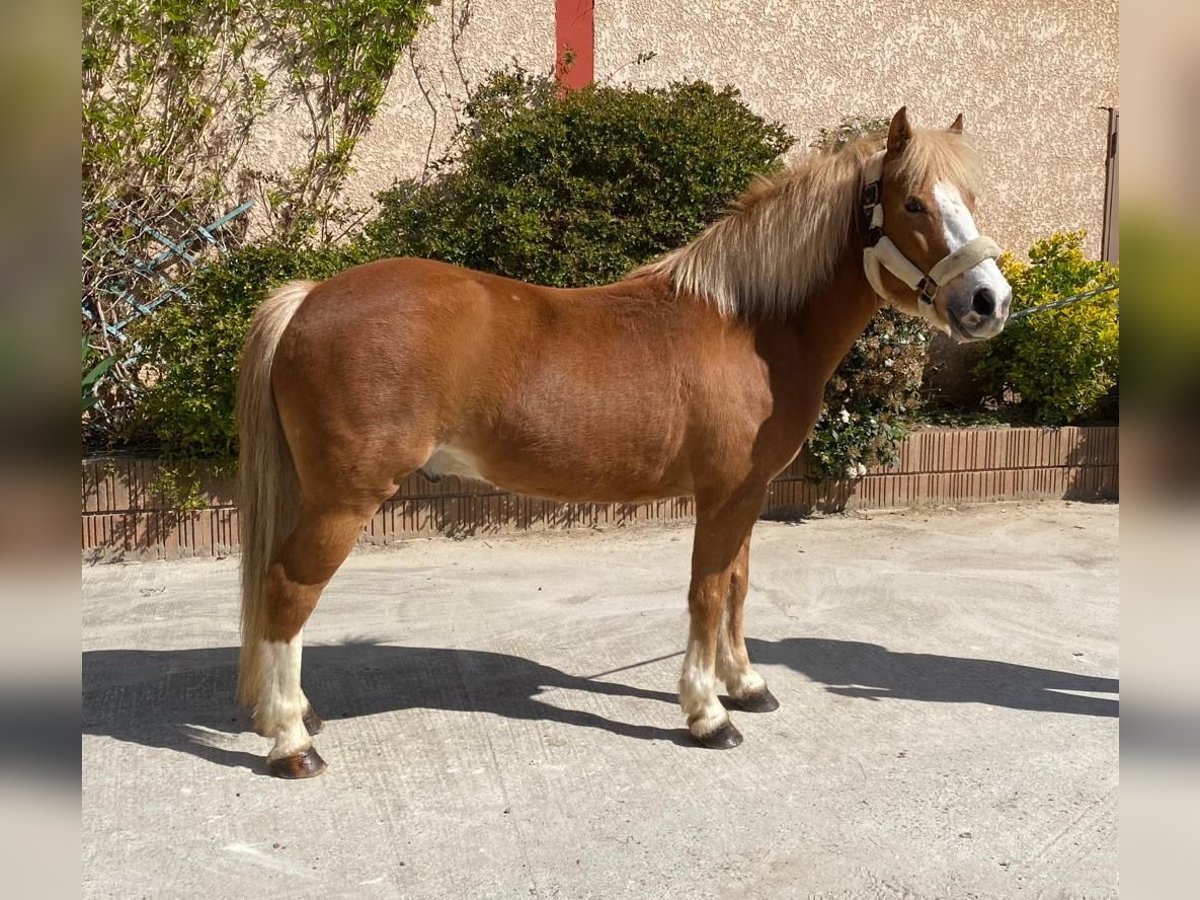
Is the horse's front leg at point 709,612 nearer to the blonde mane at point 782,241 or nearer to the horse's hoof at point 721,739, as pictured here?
the horse's hoof at point 721,739

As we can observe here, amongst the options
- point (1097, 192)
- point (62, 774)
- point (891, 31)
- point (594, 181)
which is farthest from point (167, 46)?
point (1097, 192)

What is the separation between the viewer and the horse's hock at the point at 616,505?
4.92m

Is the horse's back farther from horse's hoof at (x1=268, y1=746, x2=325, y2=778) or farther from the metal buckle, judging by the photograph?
horse's hoof at (x1=268, y1=746, x2=325, y2=778)

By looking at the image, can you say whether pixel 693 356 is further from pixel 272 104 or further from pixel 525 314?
pixel 272 104

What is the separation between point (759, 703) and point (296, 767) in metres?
1.65

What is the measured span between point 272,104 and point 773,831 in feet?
18.1

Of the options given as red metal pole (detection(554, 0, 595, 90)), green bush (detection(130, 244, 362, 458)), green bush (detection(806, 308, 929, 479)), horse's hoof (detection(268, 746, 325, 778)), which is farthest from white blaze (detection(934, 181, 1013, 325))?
red metal pole (detection(554, 0, 595, 90))

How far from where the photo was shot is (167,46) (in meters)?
5.70

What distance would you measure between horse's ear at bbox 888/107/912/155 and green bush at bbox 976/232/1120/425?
4432 mm

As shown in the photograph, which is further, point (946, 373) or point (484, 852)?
point (946, 373)

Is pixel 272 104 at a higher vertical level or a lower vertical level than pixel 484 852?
higher

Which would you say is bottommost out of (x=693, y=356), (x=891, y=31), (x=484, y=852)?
(x=484, y=852)

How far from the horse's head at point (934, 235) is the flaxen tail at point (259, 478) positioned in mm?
1922

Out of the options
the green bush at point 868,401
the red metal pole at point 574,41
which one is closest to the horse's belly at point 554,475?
the green bush at point 868,401
